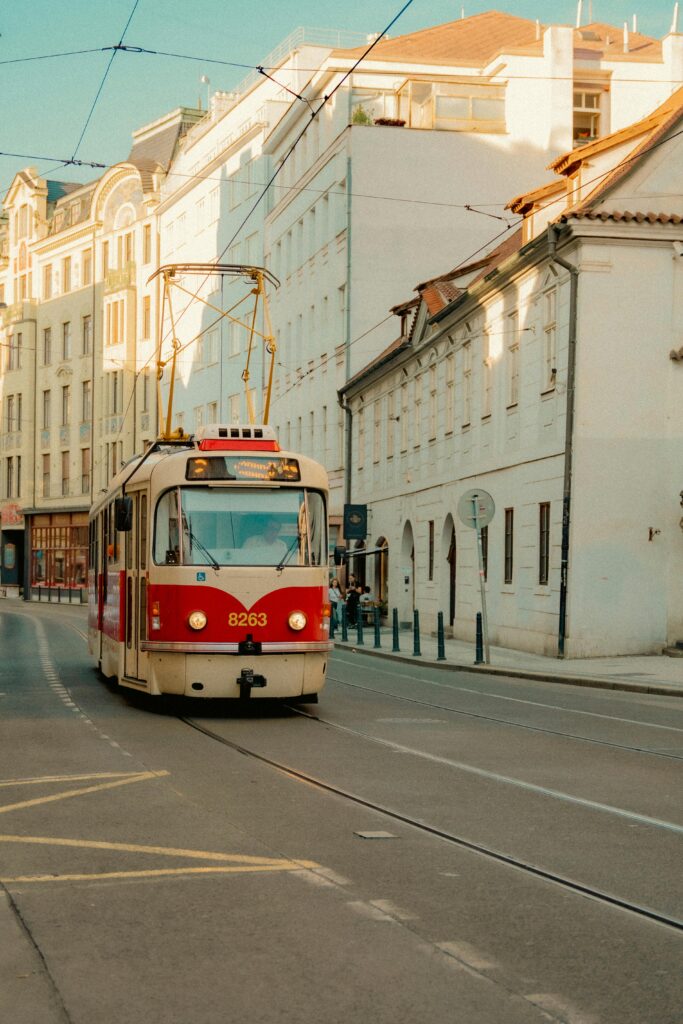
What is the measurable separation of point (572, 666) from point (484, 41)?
39959 millimetres

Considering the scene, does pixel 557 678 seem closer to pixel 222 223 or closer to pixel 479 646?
pixel 479 646

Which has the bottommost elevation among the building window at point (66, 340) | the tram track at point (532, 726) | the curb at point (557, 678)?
the curb at point (557, 678)

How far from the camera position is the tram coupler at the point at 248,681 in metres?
16.2

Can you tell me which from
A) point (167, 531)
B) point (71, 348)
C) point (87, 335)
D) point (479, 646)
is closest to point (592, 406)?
point (479, 646)

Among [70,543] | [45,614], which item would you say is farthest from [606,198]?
[70,543]

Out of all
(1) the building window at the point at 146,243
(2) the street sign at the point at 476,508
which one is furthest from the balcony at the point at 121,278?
(2) the street sign at the point at 476,508

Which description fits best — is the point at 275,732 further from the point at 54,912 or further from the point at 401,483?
the point at 401,483

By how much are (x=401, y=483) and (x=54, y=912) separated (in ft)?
130

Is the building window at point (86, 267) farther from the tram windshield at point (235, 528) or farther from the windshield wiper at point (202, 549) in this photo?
the windshield wiper at point (202, 549)

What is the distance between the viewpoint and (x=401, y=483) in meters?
46.0

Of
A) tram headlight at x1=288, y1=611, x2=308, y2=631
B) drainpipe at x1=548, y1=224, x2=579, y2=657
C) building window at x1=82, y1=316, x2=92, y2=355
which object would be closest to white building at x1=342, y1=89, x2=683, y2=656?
drainpipe at x1=548, y1=224, x2=579, y2=657

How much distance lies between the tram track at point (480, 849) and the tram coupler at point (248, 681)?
8.34 feet

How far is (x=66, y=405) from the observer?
88438 millimetres

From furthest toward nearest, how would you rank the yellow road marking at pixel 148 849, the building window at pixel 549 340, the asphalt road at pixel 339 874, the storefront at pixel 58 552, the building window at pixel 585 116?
the storefront at pixel 58 552 < the building window at pixel 585 116 < the building window at pixel 549 340 < the yellow road marking at pixel 148 849 < the asphalt road at pixel 339 874
